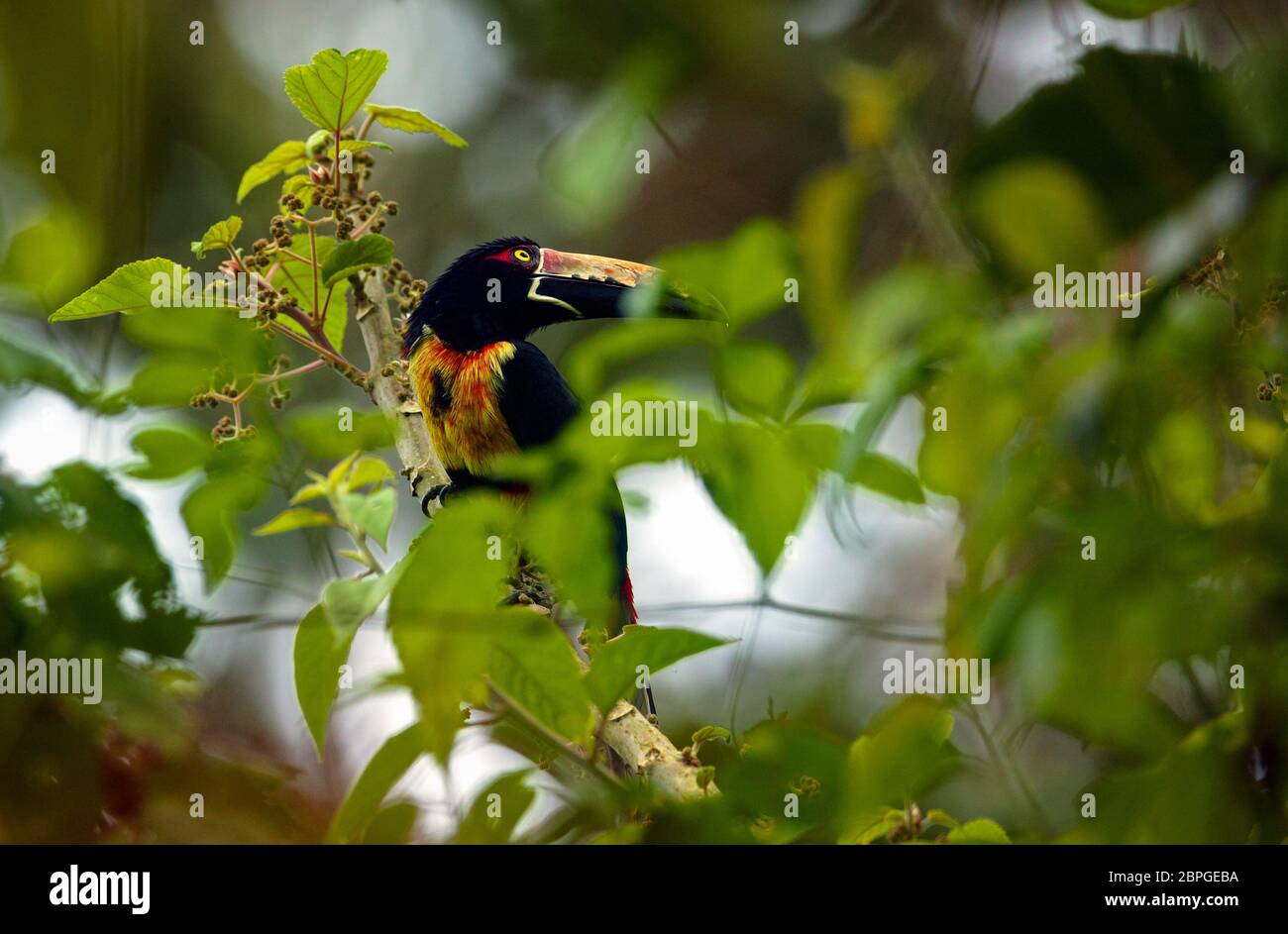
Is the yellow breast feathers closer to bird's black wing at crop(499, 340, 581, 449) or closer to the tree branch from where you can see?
bird's black wing at crop(499, 340, 581, 449)

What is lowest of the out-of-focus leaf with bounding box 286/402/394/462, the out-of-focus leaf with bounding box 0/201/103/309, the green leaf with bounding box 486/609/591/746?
the green leaf with bounding box 486/609/591/746

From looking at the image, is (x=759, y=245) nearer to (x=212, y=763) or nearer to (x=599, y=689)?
(x=599, y=689)

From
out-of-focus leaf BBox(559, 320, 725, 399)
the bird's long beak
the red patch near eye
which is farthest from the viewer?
the red patch near eye

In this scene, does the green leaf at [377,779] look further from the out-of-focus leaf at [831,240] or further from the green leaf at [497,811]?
the out-of-focus leaf at [831,240]

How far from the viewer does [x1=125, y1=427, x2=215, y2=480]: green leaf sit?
89 centimetres

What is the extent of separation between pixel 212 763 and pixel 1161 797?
0.95m

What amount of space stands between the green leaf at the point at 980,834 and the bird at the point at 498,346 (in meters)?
1.03

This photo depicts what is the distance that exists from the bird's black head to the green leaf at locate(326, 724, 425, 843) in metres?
1.19

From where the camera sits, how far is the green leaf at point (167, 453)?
89 centimetres

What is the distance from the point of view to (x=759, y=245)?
2.62 ft

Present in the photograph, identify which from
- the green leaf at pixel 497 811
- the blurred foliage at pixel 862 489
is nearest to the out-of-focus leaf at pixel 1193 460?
the blurred foliage at pixel 862 489

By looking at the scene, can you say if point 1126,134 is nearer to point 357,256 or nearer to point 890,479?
point 890,479

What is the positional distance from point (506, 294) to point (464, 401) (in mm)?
217

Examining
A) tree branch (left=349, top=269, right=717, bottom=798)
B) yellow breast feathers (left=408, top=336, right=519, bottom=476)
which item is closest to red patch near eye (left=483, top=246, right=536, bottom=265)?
yellow breast feathers (left=408, top=336, right=519, bottom=476)
